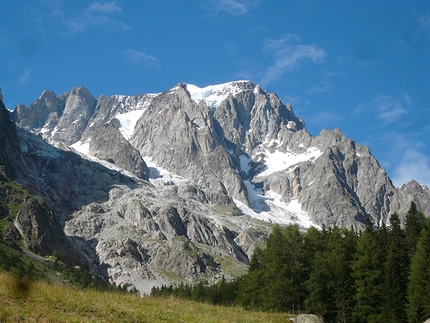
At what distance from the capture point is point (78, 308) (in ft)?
75.3

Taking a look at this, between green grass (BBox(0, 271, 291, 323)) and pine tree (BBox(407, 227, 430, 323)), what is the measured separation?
3182 centimetres

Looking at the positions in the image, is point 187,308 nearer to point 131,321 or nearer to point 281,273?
point 131,321

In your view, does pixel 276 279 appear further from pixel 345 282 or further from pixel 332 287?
pixel 345 282

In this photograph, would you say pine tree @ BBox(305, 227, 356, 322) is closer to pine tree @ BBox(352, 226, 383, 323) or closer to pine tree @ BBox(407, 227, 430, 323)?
pine tree @ BBox(352, 226, 383, 323)

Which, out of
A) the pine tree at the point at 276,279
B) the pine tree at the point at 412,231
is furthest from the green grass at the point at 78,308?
the pine tree at the point at 412,231

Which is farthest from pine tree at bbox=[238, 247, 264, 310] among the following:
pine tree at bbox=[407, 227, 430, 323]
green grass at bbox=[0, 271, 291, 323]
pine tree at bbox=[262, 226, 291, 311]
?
green grass at bbox=[0, 271, 291, 323]

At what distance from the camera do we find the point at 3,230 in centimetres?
19112

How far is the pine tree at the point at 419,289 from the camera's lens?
52312 mm

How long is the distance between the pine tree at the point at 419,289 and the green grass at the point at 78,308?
3182cm

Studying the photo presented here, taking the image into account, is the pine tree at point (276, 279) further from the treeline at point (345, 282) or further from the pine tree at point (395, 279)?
the pine tree at point (395, 279)

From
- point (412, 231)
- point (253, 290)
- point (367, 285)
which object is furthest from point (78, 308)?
point (412, 231)

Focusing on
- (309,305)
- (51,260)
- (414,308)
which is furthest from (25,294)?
(51,260)

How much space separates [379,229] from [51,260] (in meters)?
144

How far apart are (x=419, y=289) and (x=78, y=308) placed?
4420cm
